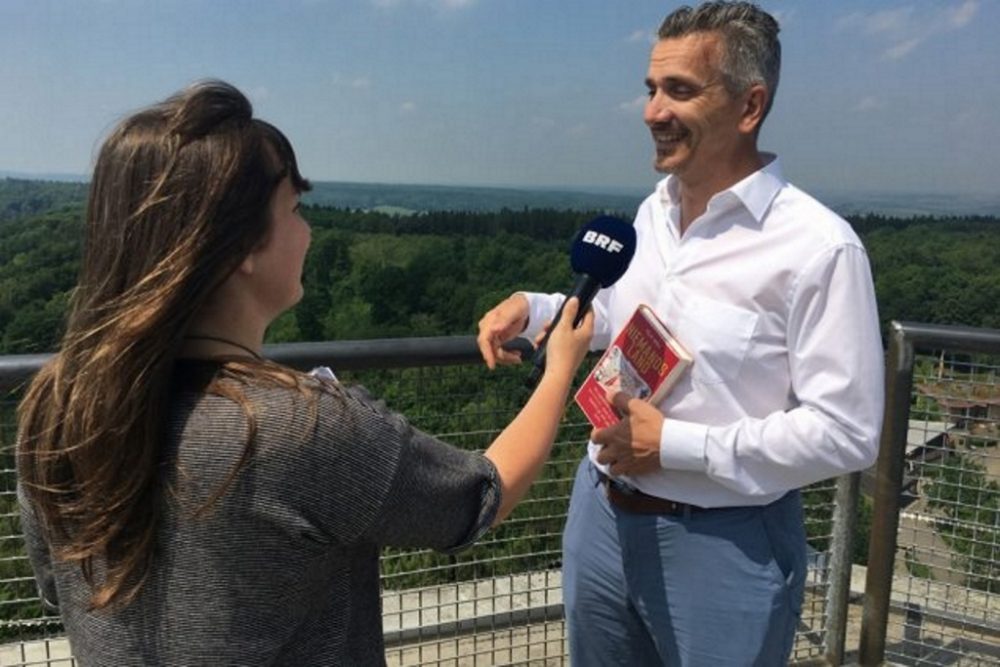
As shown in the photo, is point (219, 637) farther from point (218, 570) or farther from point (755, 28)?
point (755, 28)

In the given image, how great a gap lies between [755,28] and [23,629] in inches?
117

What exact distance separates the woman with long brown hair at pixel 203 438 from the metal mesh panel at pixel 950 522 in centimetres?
236

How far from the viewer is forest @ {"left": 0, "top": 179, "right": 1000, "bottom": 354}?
3.13 metres

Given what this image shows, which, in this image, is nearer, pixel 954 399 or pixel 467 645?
pixel 954 399

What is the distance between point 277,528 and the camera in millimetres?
1182

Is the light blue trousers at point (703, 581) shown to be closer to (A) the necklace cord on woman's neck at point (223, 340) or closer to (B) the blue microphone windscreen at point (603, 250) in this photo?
(B) the blue microphone windscreen at point (603, 250)

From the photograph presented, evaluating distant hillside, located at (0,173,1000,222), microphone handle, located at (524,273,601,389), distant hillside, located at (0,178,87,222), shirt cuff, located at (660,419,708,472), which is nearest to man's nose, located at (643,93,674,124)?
microphone handle, located at (524,273,601,389)

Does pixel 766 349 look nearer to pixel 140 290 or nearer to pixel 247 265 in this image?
pixel 247 265

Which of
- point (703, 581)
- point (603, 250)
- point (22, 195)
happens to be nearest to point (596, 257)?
point (603, 250)

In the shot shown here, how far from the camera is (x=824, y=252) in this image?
179cm

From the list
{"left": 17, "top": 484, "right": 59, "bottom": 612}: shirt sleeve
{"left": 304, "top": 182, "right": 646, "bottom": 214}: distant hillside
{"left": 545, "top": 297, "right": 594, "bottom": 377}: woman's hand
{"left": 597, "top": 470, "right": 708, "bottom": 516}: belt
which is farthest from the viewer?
{"left": 304, "top": 182, "right": 646, "bottom": 214}: distant hillside

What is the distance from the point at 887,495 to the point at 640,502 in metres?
1.45

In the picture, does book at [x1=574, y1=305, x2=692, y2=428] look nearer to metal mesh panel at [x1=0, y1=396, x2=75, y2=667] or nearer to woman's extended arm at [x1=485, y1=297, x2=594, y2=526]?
woman's extended arm at [x1=485, y1=297, x2=594, y2=526]

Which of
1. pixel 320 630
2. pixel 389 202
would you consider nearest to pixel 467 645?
pixel 320 630
